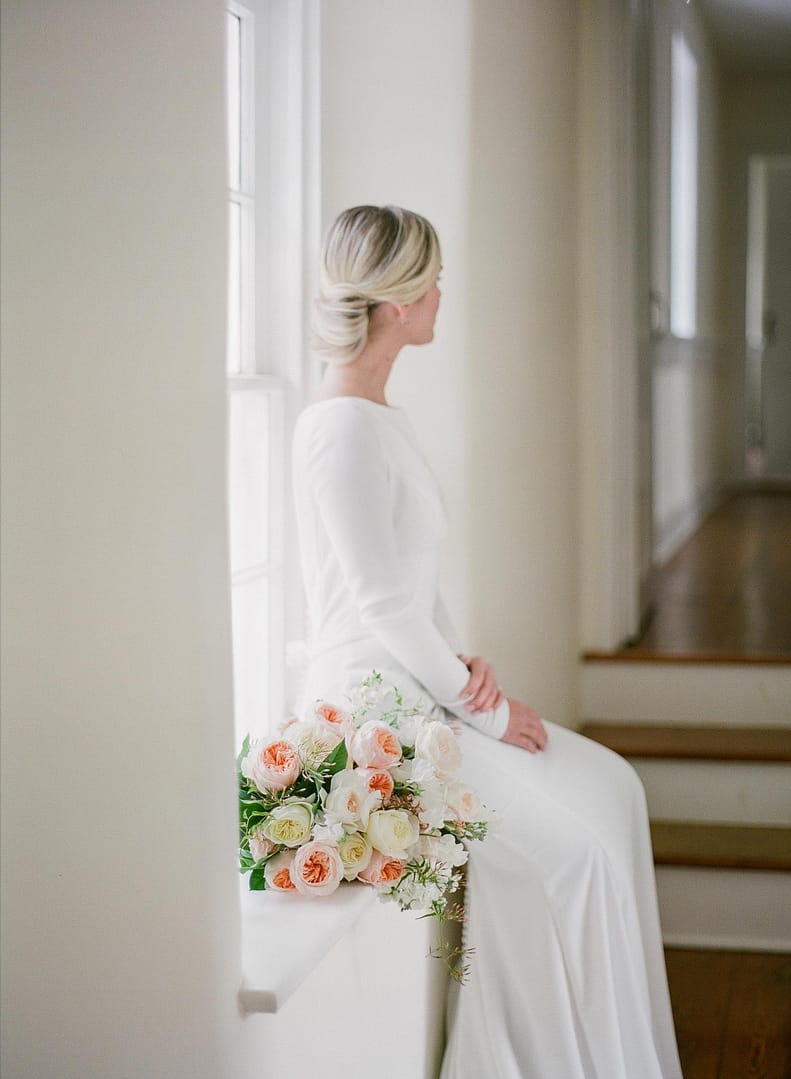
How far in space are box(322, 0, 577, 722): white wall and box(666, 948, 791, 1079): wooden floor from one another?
765mm

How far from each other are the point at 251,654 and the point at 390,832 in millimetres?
754

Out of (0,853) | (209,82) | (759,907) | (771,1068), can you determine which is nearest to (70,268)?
(209,82)

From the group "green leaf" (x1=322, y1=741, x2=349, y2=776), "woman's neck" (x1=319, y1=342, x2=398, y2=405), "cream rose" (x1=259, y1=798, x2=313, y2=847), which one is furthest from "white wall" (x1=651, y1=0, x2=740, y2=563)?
"cream rose" (x1=259, y1=798, x2=313, y2=847)

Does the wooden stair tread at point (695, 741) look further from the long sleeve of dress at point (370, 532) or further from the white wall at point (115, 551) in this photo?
the white wall at point (115, 551)

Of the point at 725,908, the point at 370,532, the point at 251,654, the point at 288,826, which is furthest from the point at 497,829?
the point at 725,908

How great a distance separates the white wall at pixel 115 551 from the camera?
1.08m

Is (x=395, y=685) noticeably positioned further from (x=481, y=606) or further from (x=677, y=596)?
(x=677, y=596)

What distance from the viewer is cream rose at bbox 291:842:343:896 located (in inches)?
66.5

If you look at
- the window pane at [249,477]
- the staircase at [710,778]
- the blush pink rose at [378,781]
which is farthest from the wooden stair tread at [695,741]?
the blush pink rose at [378,781]

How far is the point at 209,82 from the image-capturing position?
4.56ft

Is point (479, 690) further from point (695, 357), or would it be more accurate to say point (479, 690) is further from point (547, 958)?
point (695, 357)

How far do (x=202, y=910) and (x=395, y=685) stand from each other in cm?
77

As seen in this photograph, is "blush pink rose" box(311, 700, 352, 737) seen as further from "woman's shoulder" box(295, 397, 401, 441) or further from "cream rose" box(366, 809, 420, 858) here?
"woman's shoulder" box(295, 397, 401, 441)

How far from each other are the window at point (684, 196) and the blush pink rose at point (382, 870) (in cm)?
521
